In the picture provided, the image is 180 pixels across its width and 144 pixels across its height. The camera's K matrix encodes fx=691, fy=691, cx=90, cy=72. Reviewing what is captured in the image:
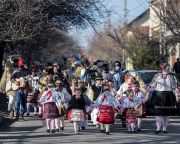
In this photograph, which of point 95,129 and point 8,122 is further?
point 8,122

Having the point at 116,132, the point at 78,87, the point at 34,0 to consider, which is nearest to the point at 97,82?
the point at 78,87

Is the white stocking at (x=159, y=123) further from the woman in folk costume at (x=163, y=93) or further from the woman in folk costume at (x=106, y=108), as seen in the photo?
the woman in folk costume at (x=106, y=108)

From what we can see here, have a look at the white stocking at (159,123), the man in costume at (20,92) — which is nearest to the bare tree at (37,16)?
the man in costume at (20,92)

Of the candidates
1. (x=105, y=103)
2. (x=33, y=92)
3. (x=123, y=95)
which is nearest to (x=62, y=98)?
(x=105, y=103)

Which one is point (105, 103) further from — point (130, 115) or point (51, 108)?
point (51, 108)

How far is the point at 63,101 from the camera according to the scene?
18062mm

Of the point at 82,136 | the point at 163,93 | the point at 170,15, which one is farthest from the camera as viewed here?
the point at 170,15

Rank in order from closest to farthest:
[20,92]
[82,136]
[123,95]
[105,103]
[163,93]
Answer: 1. [82,136]
2. [105,103]
3. [163,93]
4. [123,95]
5. [20,92]

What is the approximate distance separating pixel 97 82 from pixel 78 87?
2.72 ft

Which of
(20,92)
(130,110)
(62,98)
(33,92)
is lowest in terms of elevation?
(130,110)

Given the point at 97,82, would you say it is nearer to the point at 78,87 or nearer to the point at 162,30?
the point at 78,87

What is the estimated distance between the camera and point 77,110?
17766 millimetres

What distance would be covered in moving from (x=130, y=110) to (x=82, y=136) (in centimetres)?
198

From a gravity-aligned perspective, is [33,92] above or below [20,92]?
above
